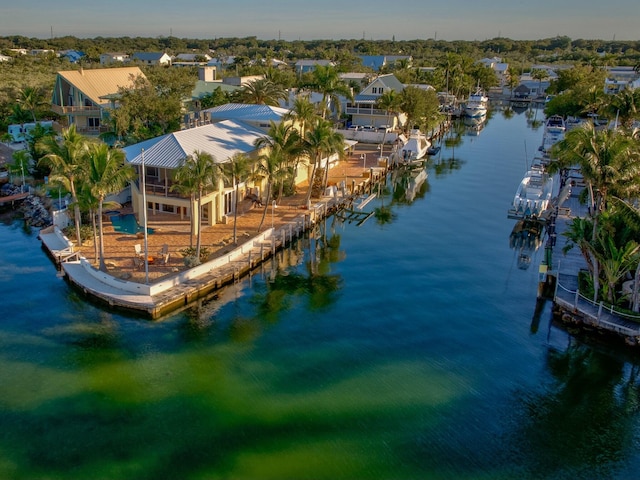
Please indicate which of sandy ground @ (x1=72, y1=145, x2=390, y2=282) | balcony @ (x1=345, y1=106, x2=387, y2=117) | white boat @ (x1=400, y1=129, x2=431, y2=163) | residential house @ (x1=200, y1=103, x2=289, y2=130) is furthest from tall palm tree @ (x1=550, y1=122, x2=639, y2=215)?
balcony @ (x1=345, y1=106, x2=387, y2=117)

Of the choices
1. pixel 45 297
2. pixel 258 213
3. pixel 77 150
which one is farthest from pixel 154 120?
pixel 45 297

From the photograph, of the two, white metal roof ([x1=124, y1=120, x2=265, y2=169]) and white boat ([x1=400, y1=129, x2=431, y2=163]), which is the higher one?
white metal roof ([x1=124, y1=120, x2=265, y2=169])

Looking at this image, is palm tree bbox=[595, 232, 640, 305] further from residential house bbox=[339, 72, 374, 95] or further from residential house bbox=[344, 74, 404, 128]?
residential house bbox=[339, 72, 374, 95]

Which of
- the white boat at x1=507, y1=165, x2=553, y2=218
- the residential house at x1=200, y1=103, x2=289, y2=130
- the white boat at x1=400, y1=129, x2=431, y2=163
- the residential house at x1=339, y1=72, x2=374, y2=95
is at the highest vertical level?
the residential house at x1=339, y1=72, x2=374, y2=95

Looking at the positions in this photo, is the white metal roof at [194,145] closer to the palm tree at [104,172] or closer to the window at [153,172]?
the window at [153,172]

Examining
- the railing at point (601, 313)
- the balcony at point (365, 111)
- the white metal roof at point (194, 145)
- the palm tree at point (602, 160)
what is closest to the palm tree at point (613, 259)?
the palm tree at point (602, 160)

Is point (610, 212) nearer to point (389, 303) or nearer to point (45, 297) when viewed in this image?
point (389, 303)

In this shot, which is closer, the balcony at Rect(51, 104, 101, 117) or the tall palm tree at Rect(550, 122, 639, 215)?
the tall palm tree at Rect(550, 122, 639, 215)
